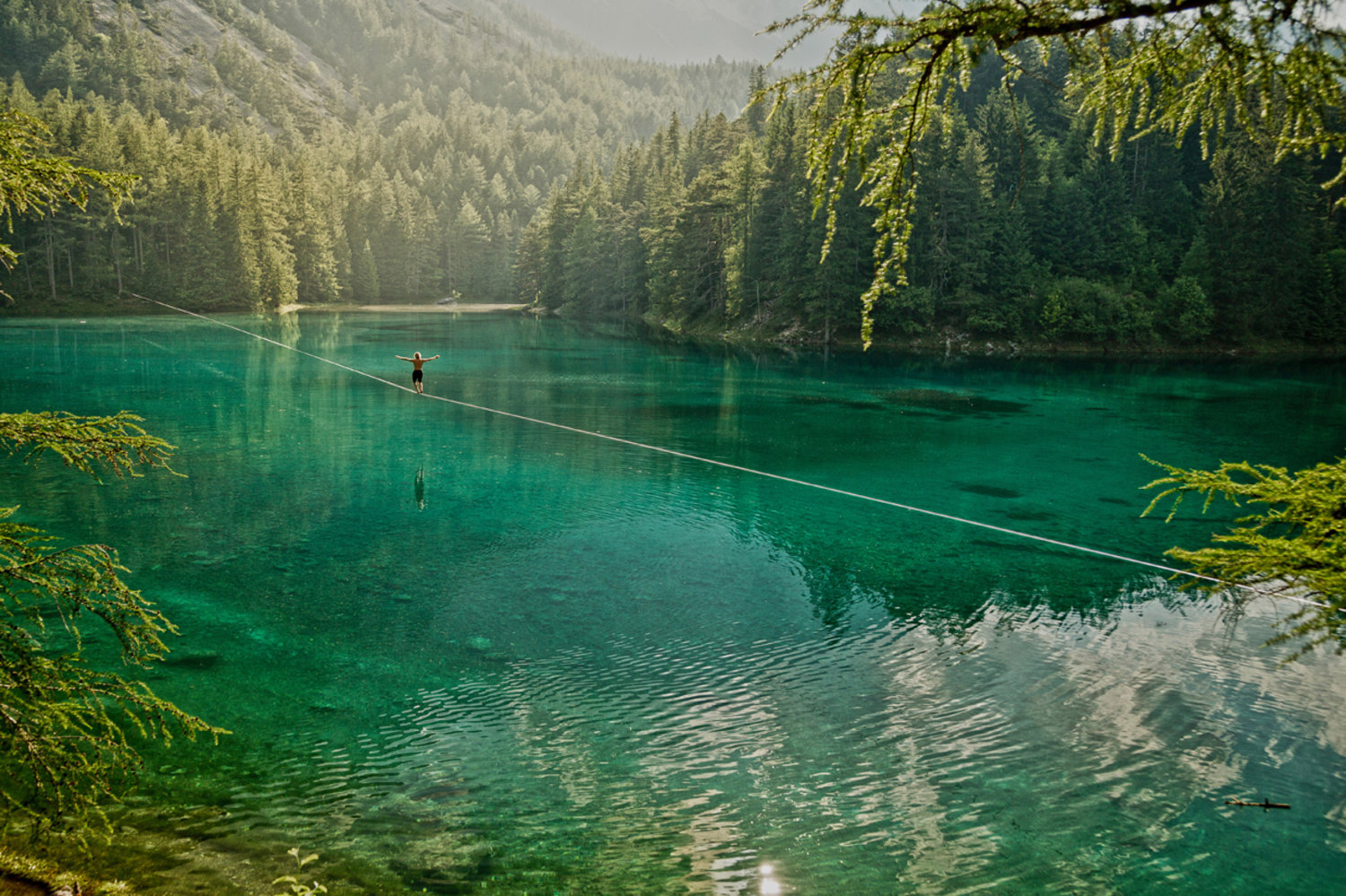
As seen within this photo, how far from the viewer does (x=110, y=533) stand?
15938mm

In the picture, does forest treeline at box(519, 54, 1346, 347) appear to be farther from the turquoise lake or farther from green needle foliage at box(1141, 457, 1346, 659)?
green needle foliage at box(1141, 457, 1346, 659)

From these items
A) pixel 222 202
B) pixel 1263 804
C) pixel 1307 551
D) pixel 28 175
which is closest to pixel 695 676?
pixel 1263 804

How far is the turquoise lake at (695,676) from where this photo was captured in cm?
760

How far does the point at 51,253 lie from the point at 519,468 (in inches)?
3088

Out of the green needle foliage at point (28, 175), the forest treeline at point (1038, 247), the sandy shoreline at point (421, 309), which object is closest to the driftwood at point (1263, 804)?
the green needle foliage at point (28, 175)

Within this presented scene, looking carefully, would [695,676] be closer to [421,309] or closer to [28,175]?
[28,175]

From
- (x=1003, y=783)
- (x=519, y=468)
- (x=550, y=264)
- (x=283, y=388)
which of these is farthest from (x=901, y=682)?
(x=550, y=264)

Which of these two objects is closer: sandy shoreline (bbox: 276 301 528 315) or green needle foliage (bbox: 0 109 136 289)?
green needle foliage (bbox: 0 109 136 289)

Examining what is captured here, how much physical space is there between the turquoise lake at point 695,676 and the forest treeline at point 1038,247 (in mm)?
39116

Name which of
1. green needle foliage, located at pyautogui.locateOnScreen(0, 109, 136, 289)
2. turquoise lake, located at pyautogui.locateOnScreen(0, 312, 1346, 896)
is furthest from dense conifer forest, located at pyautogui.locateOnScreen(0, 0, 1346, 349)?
green needle foliage, located at pyautogui.locateOnScreen(0, 109, 136, 289)

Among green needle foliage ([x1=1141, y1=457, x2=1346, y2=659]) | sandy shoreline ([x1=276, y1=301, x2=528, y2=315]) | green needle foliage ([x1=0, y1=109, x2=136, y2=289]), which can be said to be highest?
sandy shoreline ([x1=276, y1=301, x2=528, y2=315])

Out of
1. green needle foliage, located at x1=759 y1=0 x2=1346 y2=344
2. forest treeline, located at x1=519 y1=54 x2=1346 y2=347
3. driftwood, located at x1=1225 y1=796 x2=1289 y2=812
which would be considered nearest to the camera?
green needle foliage, located at x1=759 y1=0 x2=1346 y2=344

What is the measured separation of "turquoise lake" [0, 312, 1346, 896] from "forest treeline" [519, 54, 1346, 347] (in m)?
39.1

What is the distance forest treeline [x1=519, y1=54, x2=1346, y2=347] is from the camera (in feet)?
207
